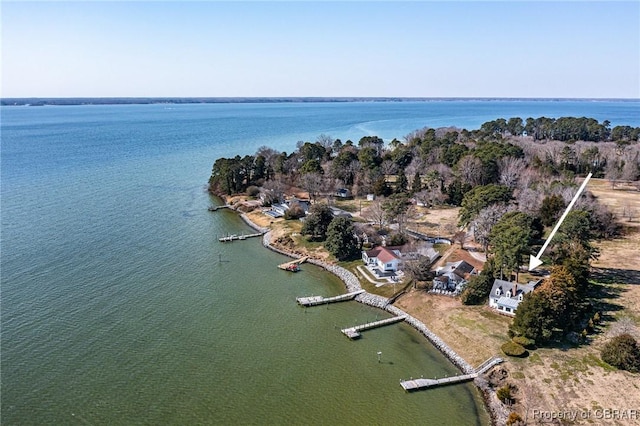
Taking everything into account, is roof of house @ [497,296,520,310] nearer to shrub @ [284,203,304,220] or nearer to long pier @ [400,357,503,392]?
long pier @ [400,357,503,392]

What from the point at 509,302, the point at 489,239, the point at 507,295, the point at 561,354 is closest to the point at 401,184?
the point at 489,239

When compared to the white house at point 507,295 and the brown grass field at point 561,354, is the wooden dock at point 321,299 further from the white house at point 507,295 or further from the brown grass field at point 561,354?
the white house at point 507,295

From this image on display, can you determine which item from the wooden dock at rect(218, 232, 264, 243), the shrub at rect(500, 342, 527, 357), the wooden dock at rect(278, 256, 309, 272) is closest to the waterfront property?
the shrub at rect(500, 342, 527, 357)

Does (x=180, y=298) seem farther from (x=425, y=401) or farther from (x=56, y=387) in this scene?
(x=425, y=401)

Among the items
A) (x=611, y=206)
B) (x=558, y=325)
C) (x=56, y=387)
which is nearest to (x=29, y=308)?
(x=56, y=387)

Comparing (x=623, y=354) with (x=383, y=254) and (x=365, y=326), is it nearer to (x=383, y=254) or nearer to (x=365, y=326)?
(x=365, y=326)

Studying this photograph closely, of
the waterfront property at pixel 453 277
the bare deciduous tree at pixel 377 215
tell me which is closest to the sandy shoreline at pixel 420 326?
the waterfront property at pixel 453 277
